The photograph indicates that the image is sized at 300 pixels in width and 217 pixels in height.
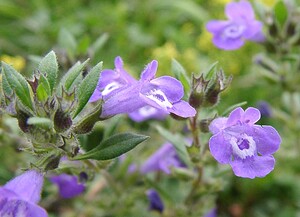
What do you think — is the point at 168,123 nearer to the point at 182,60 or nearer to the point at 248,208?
the point at 248,208

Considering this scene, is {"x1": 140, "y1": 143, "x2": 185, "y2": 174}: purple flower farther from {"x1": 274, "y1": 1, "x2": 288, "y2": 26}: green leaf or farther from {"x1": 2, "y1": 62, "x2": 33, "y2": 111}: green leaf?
{"x1": 2, "y1": 62, "x2": 33, "y2": 111}: green leaf

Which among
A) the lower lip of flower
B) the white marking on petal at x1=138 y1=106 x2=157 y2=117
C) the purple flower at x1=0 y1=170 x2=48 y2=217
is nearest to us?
the purple flower at x1=0 y1=170 x2=48 y2=217

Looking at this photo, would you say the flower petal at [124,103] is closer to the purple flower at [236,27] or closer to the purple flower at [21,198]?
the purple flower at [21,198]

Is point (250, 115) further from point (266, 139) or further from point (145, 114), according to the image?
point (145, 114)

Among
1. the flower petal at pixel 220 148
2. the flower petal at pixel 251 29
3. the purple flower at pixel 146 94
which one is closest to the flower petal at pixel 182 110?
the purple flower at pixel 146 94

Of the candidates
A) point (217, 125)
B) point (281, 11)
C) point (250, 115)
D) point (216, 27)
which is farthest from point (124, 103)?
point (281, 11)

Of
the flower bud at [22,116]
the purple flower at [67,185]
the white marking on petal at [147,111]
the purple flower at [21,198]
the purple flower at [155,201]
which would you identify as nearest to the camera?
the purple flower at [21,198]

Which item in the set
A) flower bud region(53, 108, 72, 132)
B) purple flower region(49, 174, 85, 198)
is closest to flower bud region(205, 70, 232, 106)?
flower bud region(53, 108, 72, 132)
